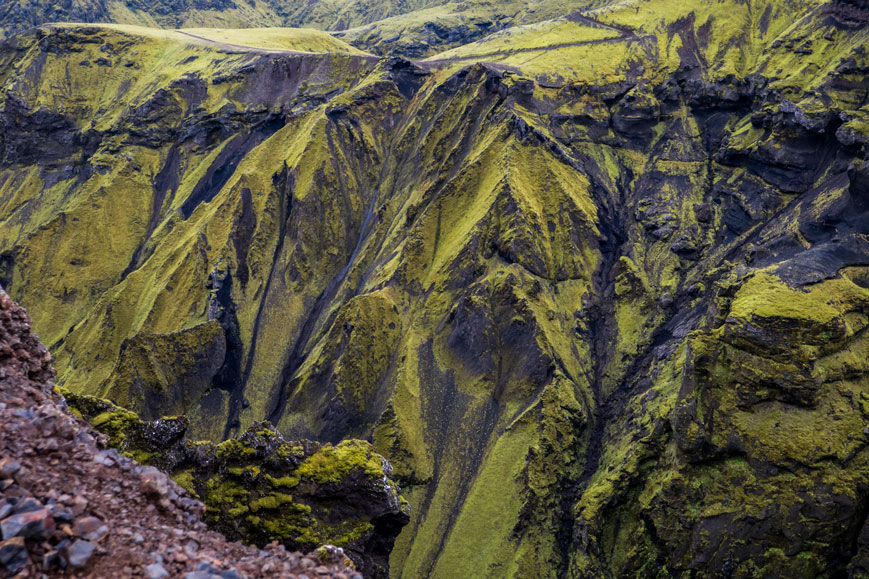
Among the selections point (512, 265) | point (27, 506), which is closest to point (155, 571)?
point (27, 506)

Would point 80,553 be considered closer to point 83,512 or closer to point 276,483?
point 83,512

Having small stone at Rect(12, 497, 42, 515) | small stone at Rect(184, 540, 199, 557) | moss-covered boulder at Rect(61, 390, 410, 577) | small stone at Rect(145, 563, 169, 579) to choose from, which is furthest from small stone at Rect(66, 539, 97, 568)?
moss-covered boulder at Rect(61, 390, 410, 577)

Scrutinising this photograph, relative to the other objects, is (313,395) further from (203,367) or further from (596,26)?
(596,26)

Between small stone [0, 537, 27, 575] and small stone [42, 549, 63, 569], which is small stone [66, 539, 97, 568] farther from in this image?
small stone [0, 537, 27, 575]

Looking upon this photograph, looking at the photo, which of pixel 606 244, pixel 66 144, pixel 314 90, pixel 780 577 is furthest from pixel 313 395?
pixel 66 144

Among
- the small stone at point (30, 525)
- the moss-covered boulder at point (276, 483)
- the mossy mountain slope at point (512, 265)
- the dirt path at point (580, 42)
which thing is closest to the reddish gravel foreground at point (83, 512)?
the small stone at point (30, 525)

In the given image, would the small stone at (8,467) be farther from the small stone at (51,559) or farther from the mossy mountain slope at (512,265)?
the mossy mountain slope at (512,265)
